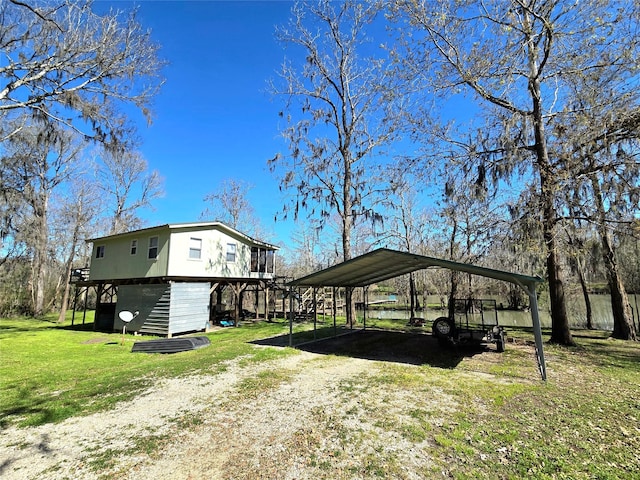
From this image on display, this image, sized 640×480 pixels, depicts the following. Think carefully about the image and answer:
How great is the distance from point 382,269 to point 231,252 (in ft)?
31.5

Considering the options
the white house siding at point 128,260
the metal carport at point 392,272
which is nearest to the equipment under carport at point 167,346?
the metal carport at point 392,272

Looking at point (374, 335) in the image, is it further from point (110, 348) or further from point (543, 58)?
point (543, 58)

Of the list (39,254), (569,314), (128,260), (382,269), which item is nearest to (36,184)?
(39,254)

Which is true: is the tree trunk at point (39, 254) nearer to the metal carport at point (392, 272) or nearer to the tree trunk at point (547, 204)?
the metal carport at point (392, 272)

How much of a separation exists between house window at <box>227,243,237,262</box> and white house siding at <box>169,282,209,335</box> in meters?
2.15

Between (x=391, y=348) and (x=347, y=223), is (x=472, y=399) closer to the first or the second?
(x=391, y=348)

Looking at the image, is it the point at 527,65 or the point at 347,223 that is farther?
the point at 347,223

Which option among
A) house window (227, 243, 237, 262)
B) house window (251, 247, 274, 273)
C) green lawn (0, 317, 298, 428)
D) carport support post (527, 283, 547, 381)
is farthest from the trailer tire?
house window (251, 247, 274, 273)

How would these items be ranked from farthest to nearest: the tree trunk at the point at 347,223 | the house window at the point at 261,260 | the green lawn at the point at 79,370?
the house window at the point at 261,260 → the tree trunk at the point at 347,223 → the green lawn at the point at 79,370

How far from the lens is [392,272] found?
39.8 ft

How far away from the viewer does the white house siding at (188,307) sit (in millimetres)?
13961

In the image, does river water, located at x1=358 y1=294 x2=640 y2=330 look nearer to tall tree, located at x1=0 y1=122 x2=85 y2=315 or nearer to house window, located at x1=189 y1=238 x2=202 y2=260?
house window, located at x1=189 y1=238 x2=202 y2=260

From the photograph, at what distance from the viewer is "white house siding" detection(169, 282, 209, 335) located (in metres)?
14.0

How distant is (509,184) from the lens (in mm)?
10062
